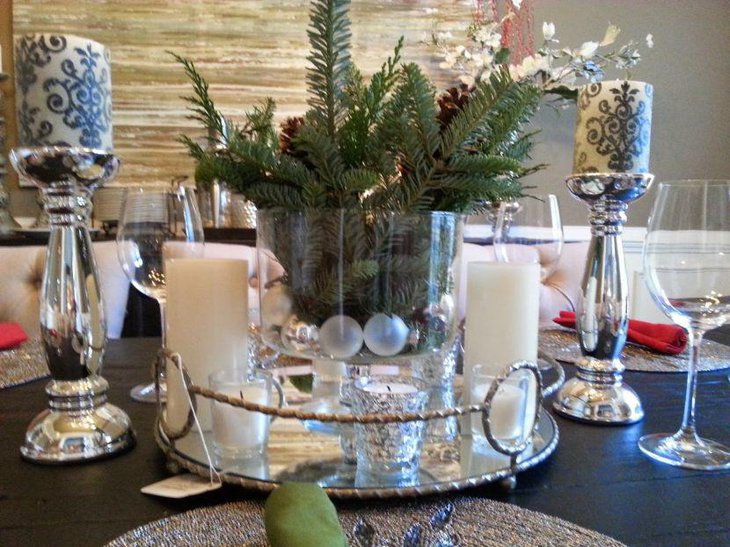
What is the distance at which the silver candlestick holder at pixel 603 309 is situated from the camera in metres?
0.64

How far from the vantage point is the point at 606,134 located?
2.18ft

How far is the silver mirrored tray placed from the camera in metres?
0.41

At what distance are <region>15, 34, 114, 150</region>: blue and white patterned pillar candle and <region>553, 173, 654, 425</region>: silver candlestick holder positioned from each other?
51 cm

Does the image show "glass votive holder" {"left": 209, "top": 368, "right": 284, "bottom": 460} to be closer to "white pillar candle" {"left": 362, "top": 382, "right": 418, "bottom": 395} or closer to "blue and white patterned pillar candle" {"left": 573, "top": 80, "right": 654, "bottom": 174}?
"white pillar candle" {"left": 362, "top": 382, "right": 418, "bottom": 395}

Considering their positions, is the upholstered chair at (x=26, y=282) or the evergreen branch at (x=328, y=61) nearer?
the evergreen branch at (x=328, y=61)

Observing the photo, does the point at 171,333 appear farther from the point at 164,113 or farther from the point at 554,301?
the point at 164,113

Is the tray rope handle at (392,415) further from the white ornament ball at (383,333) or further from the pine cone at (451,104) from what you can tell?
the pine cone at (451,104)

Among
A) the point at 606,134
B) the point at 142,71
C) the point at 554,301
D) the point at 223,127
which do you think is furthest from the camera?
the point at 142,71

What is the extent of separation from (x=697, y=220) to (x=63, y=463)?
579mm

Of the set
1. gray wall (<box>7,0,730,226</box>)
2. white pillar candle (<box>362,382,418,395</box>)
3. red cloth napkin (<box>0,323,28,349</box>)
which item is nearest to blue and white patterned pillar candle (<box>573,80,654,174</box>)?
white pillar candle (<box>362,382,418,395</box>)

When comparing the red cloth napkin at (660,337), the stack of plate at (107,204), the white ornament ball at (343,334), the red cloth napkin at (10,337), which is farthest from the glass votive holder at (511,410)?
the stack of plate at (107,204)

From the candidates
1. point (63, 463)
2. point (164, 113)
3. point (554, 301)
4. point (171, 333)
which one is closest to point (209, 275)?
point (171, 333)

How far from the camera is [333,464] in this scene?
459 millimetres

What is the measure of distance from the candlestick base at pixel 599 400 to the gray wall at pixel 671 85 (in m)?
1.63
